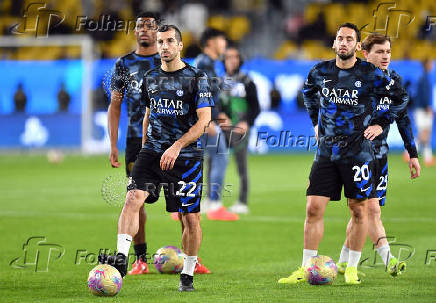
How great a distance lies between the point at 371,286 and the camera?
848cm

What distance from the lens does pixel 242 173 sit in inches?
579

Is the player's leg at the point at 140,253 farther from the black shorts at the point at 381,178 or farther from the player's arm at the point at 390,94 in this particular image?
the player's arm at the point at 390,94

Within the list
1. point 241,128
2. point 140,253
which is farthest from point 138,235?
point 241,128

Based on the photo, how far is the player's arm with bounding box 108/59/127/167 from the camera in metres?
9.29

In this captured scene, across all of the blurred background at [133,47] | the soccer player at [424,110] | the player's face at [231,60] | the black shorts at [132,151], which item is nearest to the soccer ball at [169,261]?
the black shorts at [132,151]

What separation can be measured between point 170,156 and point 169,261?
1627 mm

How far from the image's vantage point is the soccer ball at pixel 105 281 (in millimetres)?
7766

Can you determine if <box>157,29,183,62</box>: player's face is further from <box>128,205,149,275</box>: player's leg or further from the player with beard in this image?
<box>128,205,149,275</box>: player's leg

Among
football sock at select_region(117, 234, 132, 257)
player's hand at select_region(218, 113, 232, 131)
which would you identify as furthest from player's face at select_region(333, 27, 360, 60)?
player's hand at select_region(218, 113, 232, 131)

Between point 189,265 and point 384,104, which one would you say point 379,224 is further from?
point 189,265

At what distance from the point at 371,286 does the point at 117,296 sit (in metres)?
2.32

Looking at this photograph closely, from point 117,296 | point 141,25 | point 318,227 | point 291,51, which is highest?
point 291,51

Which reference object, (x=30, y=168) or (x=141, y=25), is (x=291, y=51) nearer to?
(x=30, y=168)

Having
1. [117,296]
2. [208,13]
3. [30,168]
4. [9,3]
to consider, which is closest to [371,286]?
[117,296]
